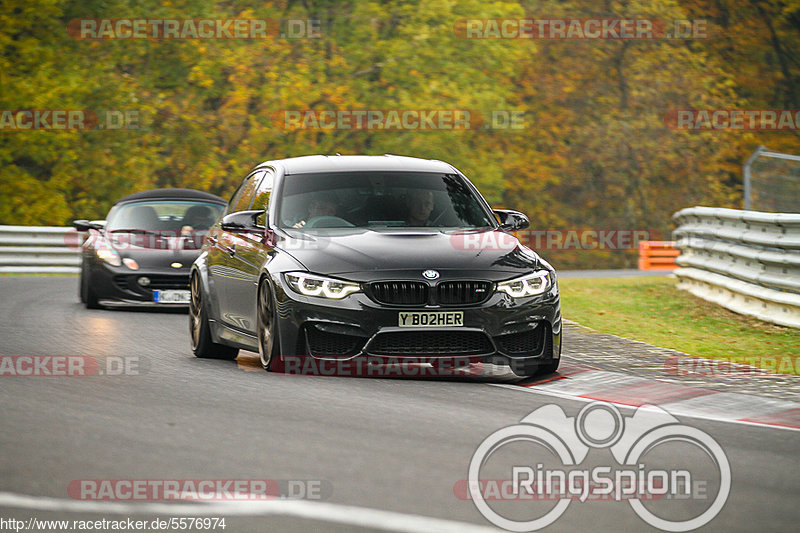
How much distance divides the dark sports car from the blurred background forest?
22.4m

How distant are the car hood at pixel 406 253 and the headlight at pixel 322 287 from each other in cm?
6

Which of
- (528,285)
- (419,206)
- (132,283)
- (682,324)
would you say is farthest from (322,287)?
(132,283)

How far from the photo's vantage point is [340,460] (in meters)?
7.08

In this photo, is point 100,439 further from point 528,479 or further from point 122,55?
point 122,55

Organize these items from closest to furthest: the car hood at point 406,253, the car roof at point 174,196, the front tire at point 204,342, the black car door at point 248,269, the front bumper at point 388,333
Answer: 1. the front bumper at point 388,333
2. the car hood at point 406,253
3. the black car door at point 248,269
4. the front tire at point 204,342
5. the car roof at point 174,196

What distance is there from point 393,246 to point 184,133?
1463 inches

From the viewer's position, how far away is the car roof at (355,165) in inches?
465

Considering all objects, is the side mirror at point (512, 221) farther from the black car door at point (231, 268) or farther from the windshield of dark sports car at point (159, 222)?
the windshield of dark sports car at point (159, 222)

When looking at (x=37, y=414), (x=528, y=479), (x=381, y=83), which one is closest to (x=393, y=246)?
(x=37, y=414)

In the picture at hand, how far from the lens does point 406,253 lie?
1035cm

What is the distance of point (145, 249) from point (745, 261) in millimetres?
7487

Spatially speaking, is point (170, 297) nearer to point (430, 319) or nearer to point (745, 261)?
point (745, 261)

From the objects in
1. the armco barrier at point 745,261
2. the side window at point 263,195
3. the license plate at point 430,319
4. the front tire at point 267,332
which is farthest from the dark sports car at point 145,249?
the license plate at point 430,319

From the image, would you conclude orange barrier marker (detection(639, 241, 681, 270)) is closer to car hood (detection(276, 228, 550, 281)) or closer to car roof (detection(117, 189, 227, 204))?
car roof (detection(117, 189, 227, 204))
